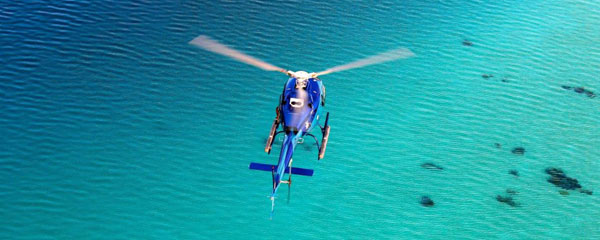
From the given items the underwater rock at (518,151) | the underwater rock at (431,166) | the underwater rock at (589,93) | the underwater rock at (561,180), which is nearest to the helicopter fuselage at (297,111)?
the underwater rock at (431,166)

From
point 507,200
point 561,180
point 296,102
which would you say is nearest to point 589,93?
point 561,180

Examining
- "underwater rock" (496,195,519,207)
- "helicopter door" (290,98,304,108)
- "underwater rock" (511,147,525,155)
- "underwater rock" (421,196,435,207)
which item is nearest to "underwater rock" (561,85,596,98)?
"underwater rock" (511,147,525,155)

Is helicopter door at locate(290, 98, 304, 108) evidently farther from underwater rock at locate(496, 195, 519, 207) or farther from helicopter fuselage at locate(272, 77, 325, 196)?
underwater rock at locate(496, 195, 519, 207)

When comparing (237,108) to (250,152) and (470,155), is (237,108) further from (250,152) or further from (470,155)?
(470,155)

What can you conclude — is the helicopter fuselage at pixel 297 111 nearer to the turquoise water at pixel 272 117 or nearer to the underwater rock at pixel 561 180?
the turquoise water at pixel 272 117

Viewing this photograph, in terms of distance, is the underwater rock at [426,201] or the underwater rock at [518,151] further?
the underwater rock at [518,151]
